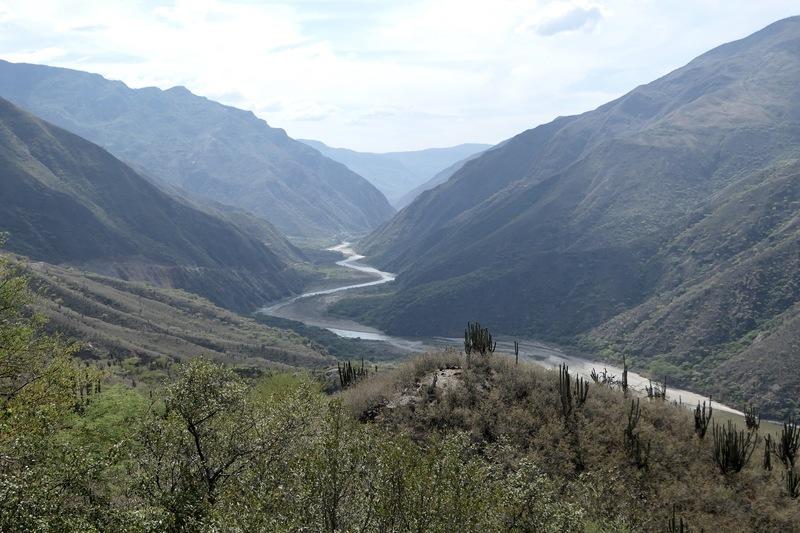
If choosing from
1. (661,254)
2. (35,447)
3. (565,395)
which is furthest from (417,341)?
(35,447)

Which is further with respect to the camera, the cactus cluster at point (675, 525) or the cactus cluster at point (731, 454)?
the cactus cluster at point (731, 454)

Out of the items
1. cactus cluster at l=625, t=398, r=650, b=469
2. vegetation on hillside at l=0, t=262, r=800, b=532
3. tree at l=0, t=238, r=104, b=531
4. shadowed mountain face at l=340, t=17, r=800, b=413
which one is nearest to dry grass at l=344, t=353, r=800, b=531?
vegetation on hillside at l=0, t=262, r=800, b=532

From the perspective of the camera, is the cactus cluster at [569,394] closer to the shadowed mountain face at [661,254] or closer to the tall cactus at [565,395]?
the tall cactus at [565,395]

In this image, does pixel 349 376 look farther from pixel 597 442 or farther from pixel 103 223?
pixel 103 223

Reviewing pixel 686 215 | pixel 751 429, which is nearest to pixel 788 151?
pixel 686 215

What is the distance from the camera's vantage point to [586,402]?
115 ft

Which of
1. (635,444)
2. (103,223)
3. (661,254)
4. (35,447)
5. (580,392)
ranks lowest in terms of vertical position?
(635,444)

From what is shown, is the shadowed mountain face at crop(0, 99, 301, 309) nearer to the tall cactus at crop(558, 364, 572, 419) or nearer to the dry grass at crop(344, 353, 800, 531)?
the dry grass at crop(344, 353, 800, 531)

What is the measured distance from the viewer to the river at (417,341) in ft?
264

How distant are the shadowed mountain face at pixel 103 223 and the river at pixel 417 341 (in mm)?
13399

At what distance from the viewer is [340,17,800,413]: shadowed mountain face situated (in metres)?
89.1

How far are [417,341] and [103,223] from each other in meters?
92.9

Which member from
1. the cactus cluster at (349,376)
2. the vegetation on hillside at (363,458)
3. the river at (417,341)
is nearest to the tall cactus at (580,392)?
the vegetation on hillside at (363,458)

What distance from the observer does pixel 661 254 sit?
121 metres
